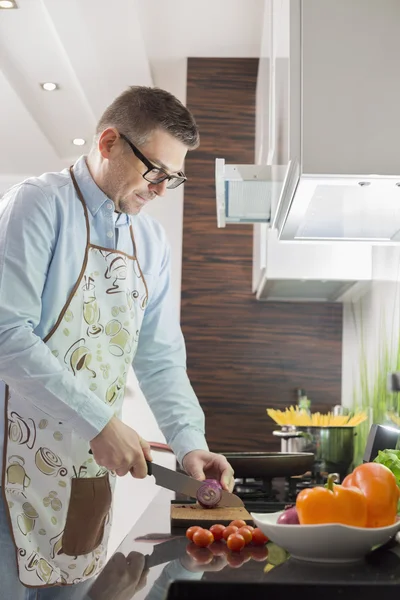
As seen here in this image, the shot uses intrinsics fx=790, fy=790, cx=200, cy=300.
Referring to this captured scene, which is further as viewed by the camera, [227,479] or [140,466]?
[227,479]

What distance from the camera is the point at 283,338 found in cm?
379

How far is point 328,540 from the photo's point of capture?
108 centimetres

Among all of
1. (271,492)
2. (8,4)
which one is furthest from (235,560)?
(8,4)

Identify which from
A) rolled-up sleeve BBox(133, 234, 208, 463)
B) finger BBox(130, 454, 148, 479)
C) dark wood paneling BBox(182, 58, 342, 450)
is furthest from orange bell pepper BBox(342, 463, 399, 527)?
dark wood paneling BBox(182, 58, 342, 450)

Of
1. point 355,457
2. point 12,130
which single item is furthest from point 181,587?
point 12,130

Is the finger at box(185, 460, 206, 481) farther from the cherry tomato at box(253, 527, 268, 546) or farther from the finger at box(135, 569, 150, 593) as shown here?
the finger at box(135, 569, 150, 593)

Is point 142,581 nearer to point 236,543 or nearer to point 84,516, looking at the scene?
point 236,543

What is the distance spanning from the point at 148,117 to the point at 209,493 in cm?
81

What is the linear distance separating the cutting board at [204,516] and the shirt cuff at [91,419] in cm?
34

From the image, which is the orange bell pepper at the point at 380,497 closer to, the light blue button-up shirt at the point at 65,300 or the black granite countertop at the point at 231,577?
the black granite countertop at the point at 231,577

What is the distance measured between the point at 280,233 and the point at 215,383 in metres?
1.62

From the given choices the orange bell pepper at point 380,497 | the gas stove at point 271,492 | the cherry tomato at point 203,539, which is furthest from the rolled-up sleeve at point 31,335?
the gas stove at point 271,492

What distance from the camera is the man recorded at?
55.2 inches

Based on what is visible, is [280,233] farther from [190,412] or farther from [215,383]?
[215,383]
